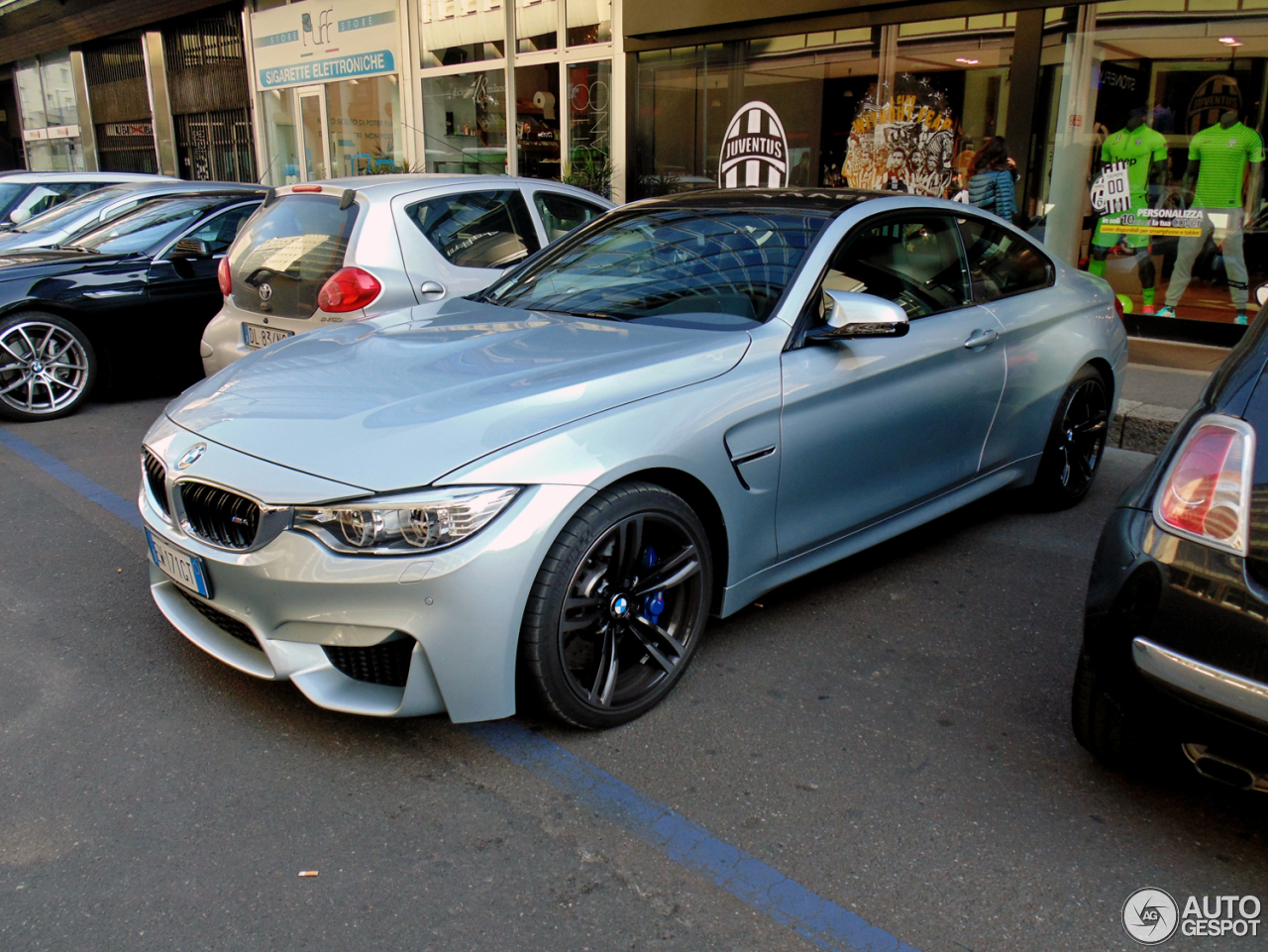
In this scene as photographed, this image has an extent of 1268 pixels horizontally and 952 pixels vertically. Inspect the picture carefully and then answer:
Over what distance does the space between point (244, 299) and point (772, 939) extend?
192 inches

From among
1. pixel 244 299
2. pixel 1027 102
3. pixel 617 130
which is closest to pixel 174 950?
pixel 244 299

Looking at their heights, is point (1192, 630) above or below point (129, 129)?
below

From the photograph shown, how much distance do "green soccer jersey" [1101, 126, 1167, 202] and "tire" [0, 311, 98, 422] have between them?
26.5 feet

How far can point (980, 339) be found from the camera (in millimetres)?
4098

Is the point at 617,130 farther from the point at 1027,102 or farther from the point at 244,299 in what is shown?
the point at 244,299

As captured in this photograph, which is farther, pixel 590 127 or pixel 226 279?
pixel 590 127

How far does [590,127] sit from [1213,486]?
11.9m

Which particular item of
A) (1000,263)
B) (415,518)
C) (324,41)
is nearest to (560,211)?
(1000,263)

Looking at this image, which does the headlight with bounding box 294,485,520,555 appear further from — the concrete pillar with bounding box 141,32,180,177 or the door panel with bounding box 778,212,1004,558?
the concrete pillar with bounding box 141,32,180,177

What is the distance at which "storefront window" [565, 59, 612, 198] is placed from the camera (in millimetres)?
12711

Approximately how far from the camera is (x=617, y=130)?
1263cm

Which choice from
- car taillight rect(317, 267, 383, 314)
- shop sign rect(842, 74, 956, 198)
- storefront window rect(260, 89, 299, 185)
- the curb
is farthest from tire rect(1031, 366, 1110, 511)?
storefront window rect(260, 89, 299, 185)

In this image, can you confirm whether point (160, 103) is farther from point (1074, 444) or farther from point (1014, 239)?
point (1074, 444)

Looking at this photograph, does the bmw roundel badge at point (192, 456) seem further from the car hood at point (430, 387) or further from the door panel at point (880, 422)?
the door panel at point (880, 422)
